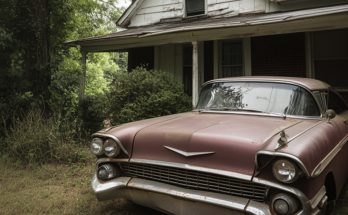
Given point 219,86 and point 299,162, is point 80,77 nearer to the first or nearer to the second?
point 219,86

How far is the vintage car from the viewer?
10.8 ft

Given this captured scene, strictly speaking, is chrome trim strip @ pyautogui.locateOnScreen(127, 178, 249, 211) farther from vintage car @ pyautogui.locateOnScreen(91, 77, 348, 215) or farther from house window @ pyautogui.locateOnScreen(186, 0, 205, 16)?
house window @ pyautogui.locateOnScreen(186, 0, 205, 16)

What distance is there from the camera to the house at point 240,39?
356 inches

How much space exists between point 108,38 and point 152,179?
28.4 feet

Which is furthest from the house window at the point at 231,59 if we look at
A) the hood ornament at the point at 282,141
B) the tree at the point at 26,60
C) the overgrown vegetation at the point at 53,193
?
the hood ornament at the point at 282,141

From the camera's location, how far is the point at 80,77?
12039 mm

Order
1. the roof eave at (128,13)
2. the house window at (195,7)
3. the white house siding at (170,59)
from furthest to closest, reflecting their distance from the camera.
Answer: the roof eave at (128,13)
the white house siding at (170,59)
the house window at (195,7)

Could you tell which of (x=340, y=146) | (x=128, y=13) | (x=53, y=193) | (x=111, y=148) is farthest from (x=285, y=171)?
(x=128, y=13)

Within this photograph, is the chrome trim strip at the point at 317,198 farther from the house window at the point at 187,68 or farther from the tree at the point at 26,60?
the house window at the point at 187,68

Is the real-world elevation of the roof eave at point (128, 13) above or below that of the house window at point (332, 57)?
above

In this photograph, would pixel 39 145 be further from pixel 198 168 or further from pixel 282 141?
pixel 282 141

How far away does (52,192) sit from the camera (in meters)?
5.81

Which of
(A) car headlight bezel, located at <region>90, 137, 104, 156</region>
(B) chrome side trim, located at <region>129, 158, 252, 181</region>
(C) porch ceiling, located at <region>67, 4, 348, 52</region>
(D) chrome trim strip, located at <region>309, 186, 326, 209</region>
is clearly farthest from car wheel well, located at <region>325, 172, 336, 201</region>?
(C) porch ceiling, located at <region>67, 4, 348, 52</region>

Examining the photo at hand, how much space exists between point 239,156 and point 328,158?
1060mm
